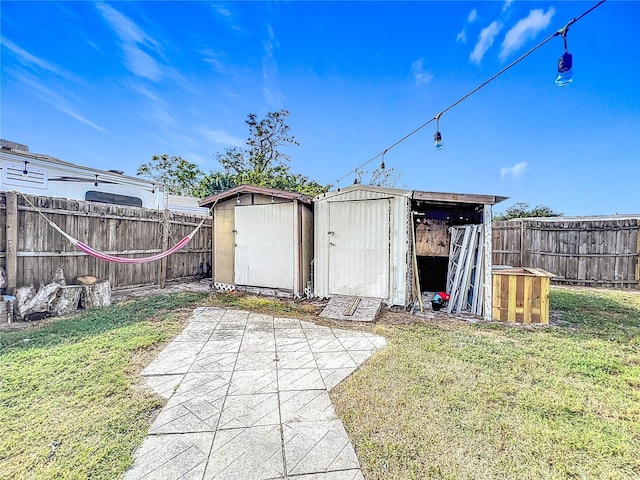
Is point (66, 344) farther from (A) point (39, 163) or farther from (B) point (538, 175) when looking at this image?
(B) point (538, 175)

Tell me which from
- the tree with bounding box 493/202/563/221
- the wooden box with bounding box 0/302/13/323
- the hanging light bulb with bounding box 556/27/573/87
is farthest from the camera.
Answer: the tree with bounding box 493/202/563/221

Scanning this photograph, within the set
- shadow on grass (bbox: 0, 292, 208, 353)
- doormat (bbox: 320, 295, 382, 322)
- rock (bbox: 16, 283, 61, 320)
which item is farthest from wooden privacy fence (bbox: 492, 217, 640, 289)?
rock (bbox: 16, 283, 61, 320)

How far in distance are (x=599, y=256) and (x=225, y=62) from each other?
11.8m

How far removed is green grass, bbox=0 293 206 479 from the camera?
1.43 meters

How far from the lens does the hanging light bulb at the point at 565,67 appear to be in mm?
2758

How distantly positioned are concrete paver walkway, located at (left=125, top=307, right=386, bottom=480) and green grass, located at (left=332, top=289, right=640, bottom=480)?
19cm

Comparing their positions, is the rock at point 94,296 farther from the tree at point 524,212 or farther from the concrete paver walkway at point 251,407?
the tree at point 524,212

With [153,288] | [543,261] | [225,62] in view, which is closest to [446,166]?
[543,261]

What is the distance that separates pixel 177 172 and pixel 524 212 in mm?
22263

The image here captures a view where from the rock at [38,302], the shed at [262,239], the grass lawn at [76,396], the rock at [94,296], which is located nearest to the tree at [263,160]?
the shed at [262,239]

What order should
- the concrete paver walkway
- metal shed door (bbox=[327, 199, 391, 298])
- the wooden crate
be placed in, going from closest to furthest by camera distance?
the concrete paver walkway
the wooden crate
metal shed door (bbox=[327, 199, 391, 298])

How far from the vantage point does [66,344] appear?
9.67ft

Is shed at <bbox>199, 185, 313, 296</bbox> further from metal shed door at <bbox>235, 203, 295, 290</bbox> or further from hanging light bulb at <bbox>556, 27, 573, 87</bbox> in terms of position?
hanging light bulb at <bbox>556, 27, 573, 87</bbox>

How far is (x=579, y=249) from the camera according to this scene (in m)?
7.33
